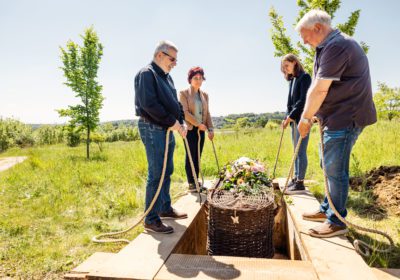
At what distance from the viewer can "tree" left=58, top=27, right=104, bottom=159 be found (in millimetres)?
14562

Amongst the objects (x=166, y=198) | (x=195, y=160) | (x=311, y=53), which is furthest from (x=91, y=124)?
(x=166, y=198)

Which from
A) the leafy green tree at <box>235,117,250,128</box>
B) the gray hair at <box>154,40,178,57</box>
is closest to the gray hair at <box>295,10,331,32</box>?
the gray hair at <box>154,40,178,57</box>

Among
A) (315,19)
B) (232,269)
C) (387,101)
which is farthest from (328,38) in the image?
(387,101)

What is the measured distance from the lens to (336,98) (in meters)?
2.60

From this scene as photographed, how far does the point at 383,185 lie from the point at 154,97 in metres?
3.86

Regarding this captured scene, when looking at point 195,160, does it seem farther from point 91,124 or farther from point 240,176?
point 91,124

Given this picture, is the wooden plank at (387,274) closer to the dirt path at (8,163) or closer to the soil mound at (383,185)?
the soil mound at (383,185)

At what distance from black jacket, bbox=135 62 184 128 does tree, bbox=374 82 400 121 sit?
122ft

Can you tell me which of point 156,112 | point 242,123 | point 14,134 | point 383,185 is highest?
point 242,123

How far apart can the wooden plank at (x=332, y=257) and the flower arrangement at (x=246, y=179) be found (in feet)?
1.77

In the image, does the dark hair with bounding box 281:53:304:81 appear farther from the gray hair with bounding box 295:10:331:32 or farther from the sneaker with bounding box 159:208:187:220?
the sneaker with bounding box 159:208:187:220

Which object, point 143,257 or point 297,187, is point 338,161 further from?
point 143,257

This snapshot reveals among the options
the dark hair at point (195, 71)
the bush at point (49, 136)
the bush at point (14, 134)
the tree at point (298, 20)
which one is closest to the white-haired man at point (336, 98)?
the dark hair at point (195, 71)

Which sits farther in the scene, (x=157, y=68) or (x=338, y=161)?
(x=157, y=68)
